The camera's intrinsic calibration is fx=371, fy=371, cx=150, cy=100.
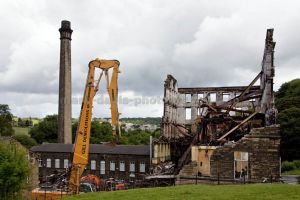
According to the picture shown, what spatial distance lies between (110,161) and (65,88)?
17.3 metres

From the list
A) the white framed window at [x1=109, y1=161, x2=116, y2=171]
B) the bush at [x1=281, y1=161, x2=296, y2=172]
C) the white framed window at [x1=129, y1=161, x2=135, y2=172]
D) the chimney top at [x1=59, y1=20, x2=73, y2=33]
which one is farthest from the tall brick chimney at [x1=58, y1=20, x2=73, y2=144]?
the bush at [x1=281, y1=161, x2=296, y2=172]

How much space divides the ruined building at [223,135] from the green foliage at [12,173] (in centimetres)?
926

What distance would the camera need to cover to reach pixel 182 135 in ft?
107

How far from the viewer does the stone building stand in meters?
41.0

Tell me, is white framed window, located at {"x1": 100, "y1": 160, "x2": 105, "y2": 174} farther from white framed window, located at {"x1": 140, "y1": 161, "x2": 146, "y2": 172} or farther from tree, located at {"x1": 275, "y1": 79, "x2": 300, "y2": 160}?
tree, located at {"x1": 275, "y1": 79, "x2": 300, "y2": 160}

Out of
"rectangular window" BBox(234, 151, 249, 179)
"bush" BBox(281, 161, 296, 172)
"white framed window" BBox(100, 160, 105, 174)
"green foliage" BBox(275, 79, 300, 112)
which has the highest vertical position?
"green foliage" BBox(275, 79, 300, 112)

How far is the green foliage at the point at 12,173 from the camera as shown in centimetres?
2112

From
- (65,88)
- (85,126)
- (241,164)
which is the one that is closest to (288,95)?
(65,88)

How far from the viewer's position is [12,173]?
21.2 metres

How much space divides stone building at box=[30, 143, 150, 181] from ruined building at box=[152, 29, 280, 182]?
350 inches

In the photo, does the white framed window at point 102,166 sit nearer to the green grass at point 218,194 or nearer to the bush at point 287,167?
the bush at point 287,167

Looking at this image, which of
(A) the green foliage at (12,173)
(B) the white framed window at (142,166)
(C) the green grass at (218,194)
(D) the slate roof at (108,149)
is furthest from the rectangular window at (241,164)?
(B) the white framed window at (142,166)

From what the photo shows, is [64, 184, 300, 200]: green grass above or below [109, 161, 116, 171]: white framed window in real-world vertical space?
above

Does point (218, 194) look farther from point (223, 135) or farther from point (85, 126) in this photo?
point (85, 126)
